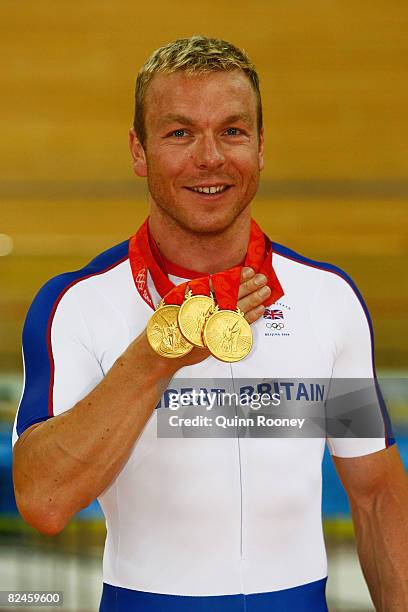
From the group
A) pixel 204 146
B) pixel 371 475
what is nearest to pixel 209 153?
pixel 204 146

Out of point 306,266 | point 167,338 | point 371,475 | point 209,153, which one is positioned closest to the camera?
point 167,338

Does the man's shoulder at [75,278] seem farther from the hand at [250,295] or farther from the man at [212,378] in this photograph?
the hand at [250,295]

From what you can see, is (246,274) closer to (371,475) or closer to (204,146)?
(204,146)

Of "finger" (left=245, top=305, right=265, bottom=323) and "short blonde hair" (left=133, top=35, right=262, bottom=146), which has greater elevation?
"short blonde hair" (left=133, top=35, right=262, bottom=146)

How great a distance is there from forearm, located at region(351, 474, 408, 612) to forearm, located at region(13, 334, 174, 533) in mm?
398

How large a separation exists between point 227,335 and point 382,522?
0.41 meters

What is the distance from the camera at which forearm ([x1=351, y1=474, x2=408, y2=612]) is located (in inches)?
49.0

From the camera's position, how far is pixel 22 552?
3125 millimetres

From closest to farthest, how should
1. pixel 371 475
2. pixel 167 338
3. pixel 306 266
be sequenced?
pixel 167 338
pixel 371 475
pixel 306 266

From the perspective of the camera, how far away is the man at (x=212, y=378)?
46.7 inches

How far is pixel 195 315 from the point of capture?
1046 mm

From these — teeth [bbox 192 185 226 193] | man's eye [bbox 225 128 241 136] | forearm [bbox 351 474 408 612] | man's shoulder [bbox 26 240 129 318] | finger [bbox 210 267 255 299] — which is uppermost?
man's eye [bbox 225 128 241 136]

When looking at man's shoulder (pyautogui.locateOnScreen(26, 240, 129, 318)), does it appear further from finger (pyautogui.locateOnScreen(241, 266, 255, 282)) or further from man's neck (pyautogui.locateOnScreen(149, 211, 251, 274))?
finger (pyautogui.locateOnScreen(241, 266, 255, 282))

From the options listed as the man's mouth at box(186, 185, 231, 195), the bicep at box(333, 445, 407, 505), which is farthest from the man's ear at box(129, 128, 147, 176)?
the bicep at box(333, 445, 407, 505)
